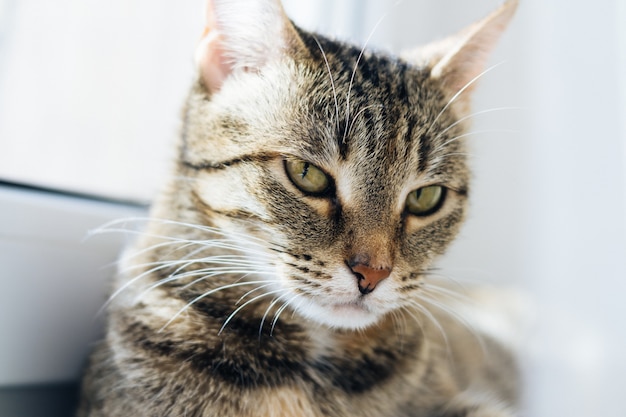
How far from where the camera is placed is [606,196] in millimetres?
1370

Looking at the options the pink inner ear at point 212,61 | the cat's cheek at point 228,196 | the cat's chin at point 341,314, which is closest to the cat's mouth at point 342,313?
the cat's chin at point 341,314

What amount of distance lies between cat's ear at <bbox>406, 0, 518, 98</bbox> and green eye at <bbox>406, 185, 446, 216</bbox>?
18 centimetres

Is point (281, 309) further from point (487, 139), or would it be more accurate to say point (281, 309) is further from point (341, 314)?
point (487, 139)

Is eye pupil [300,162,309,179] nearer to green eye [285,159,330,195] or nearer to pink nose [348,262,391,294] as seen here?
green eye [285,159,330,195]

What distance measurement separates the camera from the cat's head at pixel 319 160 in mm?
817

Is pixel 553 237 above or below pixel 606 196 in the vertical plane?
below

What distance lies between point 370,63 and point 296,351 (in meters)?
0.49

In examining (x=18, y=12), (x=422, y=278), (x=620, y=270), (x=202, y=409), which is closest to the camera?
(x=202, y=409)

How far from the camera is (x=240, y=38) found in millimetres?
913

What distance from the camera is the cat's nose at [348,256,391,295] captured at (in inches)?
31.0

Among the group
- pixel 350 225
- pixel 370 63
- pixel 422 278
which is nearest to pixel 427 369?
pixel 422 278

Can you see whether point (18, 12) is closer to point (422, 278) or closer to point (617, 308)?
point (422, 278)

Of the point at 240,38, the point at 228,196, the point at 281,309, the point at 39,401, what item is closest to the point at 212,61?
the point at 240,38

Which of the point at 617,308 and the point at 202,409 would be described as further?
the point at 617,308
